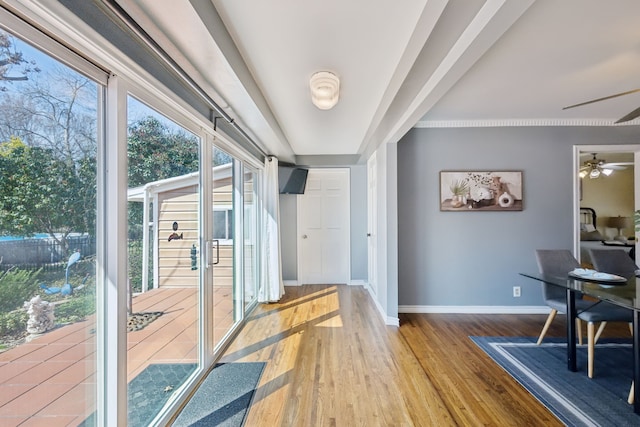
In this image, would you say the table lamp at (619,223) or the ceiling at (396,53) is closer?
the ceiling at (396,53)

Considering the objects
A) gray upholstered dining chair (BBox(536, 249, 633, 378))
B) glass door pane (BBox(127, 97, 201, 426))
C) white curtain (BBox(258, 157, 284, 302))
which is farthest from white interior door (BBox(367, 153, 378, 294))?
glass door pane (BBox(127, 97, 201, 426))

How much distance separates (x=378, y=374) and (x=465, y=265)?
6.65 ft

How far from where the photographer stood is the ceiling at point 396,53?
4.62ft

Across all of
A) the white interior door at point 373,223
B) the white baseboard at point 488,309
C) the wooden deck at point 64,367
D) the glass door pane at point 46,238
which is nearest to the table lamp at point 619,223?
the white baseboard at point 488,309

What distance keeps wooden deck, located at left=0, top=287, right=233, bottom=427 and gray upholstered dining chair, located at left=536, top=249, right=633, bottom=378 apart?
310cm

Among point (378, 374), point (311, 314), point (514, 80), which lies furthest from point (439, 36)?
point (311, 314)

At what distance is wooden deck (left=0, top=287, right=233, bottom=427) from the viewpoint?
93 cm

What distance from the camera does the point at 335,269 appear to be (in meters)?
5.06

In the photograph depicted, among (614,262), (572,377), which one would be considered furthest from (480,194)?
(572,377)

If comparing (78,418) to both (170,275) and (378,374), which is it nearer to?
(170,275)

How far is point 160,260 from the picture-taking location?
1777mm

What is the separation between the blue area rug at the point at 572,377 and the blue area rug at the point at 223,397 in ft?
6.65

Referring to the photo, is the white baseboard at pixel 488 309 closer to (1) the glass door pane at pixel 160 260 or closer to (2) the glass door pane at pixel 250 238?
(2) the glass door pane at pixel 250 238

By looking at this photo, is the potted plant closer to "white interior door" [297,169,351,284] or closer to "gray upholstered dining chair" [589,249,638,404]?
"gray upholstered dining chair" [589,249,638,404]
